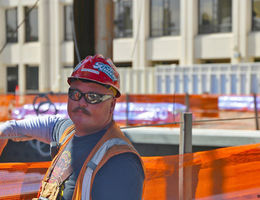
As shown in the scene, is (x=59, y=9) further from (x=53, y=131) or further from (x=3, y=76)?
(x=53, y=131)

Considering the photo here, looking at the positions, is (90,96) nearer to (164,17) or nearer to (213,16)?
(213,16)

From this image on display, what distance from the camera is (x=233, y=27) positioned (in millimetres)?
27844

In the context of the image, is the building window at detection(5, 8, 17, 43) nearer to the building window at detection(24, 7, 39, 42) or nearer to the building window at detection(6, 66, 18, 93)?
the building window at detection(24, 7, 39, 42)

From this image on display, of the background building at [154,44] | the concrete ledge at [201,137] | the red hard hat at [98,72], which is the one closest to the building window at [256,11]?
the background building at [154,44]

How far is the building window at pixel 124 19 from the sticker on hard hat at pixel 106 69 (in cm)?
3019

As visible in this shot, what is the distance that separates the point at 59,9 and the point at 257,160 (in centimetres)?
3255

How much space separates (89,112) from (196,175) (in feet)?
5.62

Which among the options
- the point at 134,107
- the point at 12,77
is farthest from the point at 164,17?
the point at 134,107

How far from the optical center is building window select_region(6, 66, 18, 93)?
38.6 metres

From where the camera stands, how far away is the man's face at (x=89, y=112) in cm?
232

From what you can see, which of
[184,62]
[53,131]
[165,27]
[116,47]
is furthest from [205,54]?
[53,131]

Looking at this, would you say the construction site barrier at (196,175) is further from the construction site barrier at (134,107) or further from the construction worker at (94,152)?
the construction site barrier at (134,107)

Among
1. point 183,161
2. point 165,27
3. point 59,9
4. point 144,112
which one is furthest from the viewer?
point 59,9

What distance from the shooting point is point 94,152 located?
7.29 ft
